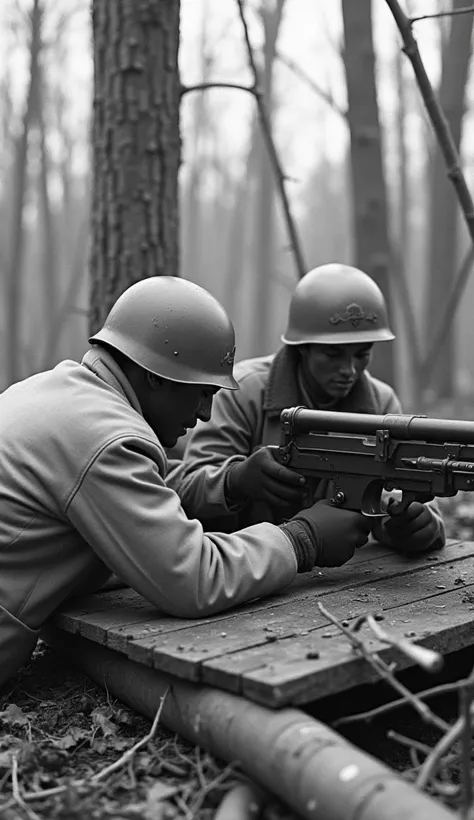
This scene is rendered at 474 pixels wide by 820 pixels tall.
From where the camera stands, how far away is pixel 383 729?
3357mm

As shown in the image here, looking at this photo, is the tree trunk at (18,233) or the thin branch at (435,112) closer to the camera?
the thin branch at (435,112)

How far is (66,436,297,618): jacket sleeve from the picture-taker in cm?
312

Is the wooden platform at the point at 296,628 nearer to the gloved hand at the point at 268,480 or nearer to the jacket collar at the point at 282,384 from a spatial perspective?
the gloved hand at the point at 268,480

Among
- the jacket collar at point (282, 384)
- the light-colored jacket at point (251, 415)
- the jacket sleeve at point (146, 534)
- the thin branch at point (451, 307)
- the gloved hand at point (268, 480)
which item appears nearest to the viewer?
the jacket sleeve at point (146, 534)

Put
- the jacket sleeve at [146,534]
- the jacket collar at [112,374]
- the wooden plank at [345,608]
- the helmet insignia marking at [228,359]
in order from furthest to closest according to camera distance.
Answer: the helmet insignia marking at [228,359] < the jacket collar at [112,374] < the jacket sleeve at [146,534] < the wooden plank at [345,608]

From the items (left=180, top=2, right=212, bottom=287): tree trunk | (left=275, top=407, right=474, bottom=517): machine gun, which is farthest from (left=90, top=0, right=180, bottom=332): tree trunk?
(left=180, top=2, right=212, bottom=287): tree trunk

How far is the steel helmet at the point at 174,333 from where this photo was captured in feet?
→ 11.6

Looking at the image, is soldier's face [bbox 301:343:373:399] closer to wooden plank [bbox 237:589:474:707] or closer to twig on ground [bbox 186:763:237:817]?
wooden plank [bbox 237:589:474:707]

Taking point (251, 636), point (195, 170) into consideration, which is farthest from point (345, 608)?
point (195, 170)

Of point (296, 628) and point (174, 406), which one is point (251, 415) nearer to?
point (174, 406)

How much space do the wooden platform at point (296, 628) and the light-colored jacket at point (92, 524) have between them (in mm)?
129

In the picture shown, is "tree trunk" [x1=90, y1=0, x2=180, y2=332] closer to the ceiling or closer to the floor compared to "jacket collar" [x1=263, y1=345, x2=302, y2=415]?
closer to the ceiling

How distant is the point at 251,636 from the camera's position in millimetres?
3061

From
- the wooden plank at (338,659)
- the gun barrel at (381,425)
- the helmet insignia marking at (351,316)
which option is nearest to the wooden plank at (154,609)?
the wooden plank at (338,659)
